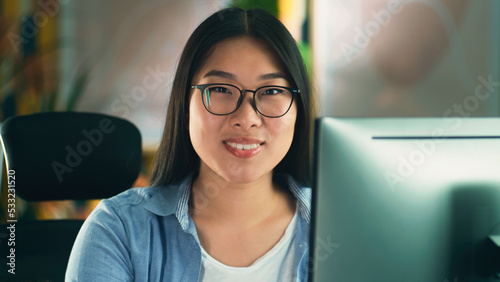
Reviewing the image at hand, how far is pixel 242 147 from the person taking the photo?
1.17 metres

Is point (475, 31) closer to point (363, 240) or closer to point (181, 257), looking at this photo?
point (181, 257)

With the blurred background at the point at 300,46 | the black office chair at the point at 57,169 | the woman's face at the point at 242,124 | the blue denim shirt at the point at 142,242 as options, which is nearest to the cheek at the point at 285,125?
the woman's face at the point at 242,124

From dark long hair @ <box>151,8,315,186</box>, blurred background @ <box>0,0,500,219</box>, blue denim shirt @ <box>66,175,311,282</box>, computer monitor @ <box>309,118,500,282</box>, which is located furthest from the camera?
blurred background @ <box>0,0,500,219</box>

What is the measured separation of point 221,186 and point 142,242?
0.23m

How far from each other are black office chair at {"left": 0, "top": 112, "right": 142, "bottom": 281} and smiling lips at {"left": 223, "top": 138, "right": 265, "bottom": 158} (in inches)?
17.1

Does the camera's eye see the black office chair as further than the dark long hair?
Yes

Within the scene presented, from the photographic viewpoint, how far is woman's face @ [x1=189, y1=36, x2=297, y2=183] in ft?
3.80

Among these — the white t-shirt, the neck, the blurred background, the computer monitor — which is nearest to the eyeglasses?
the neck

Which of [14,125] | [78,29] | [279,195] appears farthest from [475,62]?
[14,125]

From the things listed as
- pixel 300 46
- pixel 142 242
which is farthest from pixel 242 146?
pixel 300 46

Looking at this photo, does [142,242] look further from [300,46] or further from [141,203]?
[300,46]

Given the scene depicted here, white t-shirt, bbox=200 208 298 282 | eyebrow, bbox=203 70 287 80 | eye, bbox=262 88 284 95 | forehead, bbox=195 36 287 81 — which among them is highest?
forehead, bbox=195 36 287 81

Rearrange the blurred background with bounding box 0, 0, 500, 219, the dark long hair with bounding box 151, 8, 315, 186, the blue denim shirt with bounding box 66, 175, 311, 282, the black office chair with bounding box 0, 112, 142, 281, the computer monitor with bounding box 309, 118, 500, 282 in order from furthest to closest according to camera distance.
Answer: the blurred background with bounding box 0, 0, 500, 219 → the black office chair with bounding box 0, 112, 142, 281 → the dark long hair with bounding box 151, 8, 315, 186 → the blue denim shirt with bounding box 66, 175, 311, 282 → the computer monitor with bounding box 309, 118, 500, 282

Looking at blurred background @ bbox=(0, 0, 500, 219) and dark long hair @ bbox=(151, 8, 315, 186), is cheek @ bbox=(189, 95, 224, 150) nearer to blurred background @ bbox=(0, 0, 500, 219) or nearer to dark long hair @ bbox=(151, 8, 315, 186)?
dark long hair @ bbox=(151, 8, 315, 186)
